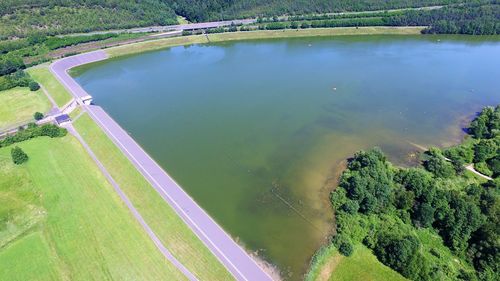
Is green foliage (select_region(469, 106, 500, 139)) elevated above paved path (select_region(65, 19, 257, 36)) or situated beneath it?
situated beneath

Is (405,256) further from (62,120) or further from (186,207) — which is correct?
(62,120)

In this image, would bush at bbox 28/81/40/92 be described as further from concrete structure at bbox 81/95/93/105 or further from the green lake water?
concrete structure at bbox 81/95/93/105

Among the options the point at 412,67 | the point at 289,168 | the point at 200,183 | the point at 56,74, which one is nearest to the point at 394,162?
the point at 289,168

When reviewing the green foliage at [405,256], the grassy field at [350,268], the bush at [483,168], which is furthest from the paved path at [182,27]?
the green foliage at [405,256]

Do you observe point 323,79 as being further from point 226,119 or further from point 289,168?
point 289,168

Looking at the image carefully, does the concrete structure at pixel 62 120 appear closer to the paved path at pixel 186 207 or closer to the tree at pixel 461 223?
the paved path at pixel 186 207

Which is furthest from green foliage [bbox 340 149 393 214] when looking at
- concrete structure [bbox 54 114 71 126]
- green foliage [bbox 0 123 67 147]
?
concrete structure [bbox 54 114 71 126]

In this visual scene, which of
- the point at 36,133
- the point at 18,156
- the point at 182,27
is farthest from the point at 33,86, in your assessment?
the point at 182,27
